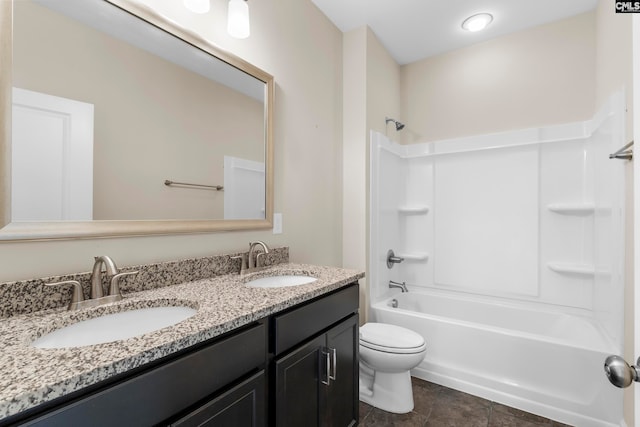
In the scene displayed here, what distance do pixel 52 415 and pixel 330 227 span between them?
1.84 metres

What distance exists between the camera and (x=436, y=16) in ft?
7.34

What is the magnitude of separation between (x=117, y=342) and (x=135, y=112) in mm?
883

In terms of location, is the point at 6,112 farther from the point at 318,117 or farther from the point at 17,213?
the point at 318,117

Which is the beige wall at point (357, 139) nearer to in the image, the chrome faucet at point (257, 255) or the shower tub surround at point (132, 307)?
the shower tub surround at point (132, 307)

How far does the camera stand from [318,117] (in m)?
2.15

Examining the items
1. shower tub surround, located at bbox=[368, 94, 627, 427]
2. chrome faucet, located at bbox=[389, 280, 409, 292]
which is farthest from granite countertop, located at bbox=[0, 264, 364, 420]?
chrome faucet, located at bbox=[389, 280, 409, 292]

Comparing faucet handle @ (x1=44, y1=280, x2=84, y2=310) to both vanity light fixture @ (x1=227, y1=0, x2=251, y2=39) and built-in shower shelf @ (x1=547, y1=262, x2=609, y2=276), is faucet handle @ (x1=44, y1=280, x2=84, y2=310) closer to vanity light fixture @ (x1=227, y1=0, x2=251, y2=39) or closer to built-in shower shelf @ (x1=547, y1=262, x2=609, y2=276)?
vanity light fixture @ (x1=227, y1=0, x2=251, y2=39)

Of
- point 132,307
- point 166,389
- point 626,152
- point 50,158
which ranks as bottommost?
point 166,389

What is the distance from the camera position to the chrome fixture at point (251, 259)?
1515mm

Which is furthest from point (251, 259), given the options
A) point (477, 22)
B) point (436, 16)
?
point (477, 22)

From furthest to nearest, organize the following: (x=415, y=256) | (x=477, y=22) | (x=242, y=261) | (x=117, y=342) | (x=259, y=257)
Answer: (x=415, y=256) < (x=477, y=22) < (x=259, y=257) < (x=242, y=261) < (x=117, y=342)

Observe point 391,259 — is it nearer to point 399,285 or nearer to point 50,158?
point 399,285

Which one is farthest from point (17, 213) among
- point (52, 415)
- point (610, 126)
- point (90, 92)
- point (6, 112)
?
point (610, 126)

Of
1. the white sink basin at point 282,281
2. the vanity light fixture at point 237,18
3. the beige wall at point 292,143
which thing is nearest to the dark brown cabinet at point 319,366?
the white sink basin at point 282,281
